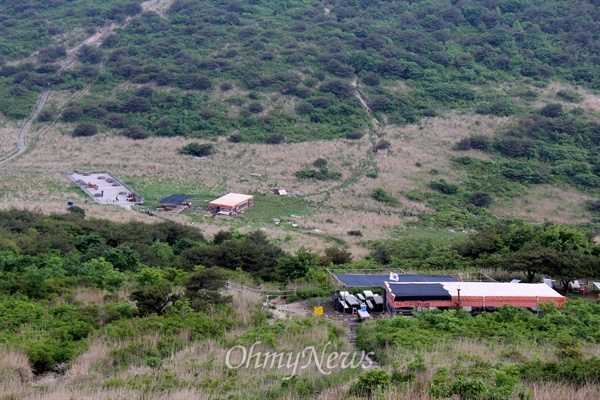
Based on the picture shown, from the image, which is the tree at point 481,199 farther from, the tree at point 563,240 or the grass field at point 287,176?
the tree at point 563,240

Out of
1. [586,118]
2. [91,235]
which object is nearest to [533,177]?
[586,118]

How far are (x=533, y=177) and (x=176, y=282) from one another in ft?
111

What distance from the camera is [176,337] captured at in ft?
41.2

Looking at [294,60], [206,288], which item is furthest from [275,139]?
[206,288]

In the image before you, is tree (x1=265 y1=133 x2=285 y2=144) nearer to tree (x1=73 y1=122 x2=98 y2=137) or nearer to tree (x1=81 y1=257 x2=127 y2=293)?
tree (x1=73 y1=122 x2=98 y2=137)

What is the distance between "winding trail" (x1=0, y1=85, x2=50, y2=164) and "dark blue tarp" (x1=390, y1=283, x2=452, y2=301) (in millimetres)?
39821

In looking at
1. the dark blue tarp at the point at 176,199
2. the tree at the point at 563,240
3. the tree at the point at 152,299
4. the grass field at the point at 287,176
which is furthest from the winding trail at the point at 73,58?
the tree at the point at 563,240

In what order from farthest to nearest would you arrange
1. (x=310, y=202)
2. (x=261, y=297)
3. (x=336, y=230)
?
(x=310, y=202), (x=336, y=230), (x=261, y=297)

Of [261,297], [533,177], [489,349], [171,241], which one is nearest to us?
[489,349]

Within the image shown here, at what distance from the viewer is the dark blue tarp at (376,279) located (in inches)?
727

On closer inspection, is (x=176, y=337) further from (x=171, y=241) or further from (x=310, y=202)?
(x=310, y=202)

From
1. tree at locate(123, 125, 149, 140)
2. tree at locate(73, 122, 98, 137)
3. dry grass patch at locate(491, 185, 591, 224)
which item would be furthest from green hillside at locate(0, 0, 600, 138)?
dry grass patch at locate(491, 185, 591, 224)

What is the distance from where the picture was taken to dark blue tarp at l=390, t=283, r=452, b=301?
52.6 feet

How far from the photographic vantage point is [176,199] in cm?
3950
